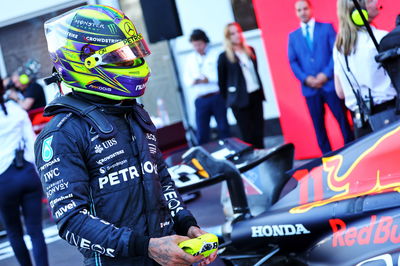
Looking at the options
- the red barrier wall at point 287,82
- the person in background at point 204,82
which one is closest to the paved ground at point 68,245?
the person in background at point 204,82

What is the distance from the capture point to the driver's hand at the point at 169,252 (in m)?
2.07

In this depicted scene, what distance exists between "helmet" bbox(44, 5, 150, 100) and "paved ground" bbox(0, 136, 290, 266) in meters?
3.91

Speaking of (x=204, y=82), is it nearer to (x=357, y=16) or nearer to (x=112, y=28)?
(x=357, y=16)

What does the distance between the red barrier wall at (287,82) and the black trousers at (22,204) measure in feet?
12.9

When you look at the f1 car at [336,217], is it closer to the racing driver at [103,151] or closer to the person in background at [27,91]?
the racing driver at [103,151]

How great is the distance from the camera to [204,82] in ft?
27.6

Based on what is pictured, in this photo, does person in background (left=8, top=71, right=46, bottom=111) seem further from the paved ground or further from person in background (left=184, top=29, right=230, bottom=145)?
A: person in background (left=184, top=29, right=230, bottom=145)

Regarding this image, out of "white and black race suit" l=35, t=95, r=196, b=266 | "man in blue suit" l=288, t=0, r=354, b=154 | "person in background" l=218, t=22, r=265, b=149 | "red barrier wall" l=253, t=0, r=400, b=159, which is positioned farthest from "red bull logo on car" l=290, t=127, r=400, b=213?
"red barrier wall" l=253, t=0, r=400, b=159

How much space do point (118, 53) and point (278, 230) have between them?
1669 mm

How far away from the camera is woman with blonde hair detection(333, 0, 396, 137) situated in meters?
4.57

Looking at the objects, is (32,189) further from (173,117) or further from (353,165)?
(173,117)

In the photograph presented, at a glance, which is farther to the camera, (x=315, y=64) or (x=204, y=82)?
(x=204, y=82)

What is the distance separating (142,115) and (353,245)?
1.25m

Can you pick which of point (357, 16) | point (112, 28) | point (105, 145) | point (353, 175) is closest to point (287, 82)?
point (357, 16)
